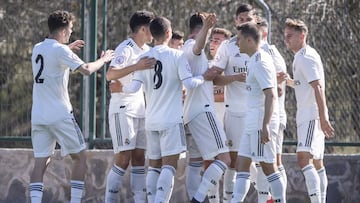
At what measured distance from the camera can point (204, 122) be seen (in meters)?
12.9

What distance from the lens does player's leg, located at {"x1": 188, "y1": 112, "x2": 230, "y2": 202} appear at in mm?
12750

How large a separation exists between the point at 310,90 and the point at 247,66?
3.14ft

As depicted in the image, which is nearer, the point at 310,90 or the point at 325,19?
the point at 310,90

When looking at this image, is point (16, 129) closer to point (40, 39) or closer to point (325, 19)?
point (40, 39)

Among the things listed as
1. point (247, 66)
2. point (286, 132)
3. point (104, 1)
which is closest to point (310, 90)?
point (247, 66)

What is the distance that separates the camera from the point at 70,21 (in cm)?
1292

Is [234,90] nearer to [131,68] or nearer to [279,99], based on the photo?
[279,99]

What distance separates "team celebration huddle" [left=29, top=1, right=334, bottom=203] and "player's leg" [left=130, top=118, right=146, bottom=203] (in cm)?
1

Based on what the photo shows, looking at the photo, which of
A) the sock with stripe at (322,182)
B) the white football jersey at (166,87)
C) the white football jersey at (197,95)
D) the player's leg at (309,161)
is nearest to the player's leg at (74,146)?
the white football jersey at (166,87)

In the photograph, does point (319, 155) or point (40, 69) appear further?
point (319, 155)

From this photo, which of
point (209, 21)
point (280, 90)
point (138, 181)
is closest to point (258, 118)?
point (280, 90)

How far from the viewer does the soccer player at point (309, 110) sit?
42.7ft

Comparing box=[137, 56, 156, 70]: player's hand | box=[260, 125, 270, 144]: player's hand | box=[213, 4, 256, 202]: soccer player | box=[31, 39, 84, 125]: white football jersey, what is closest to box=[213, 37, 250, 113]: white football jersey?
box=[213, 4, 256, 202]: soccer player

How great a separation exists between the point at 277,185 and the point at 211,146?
0.93 meters
